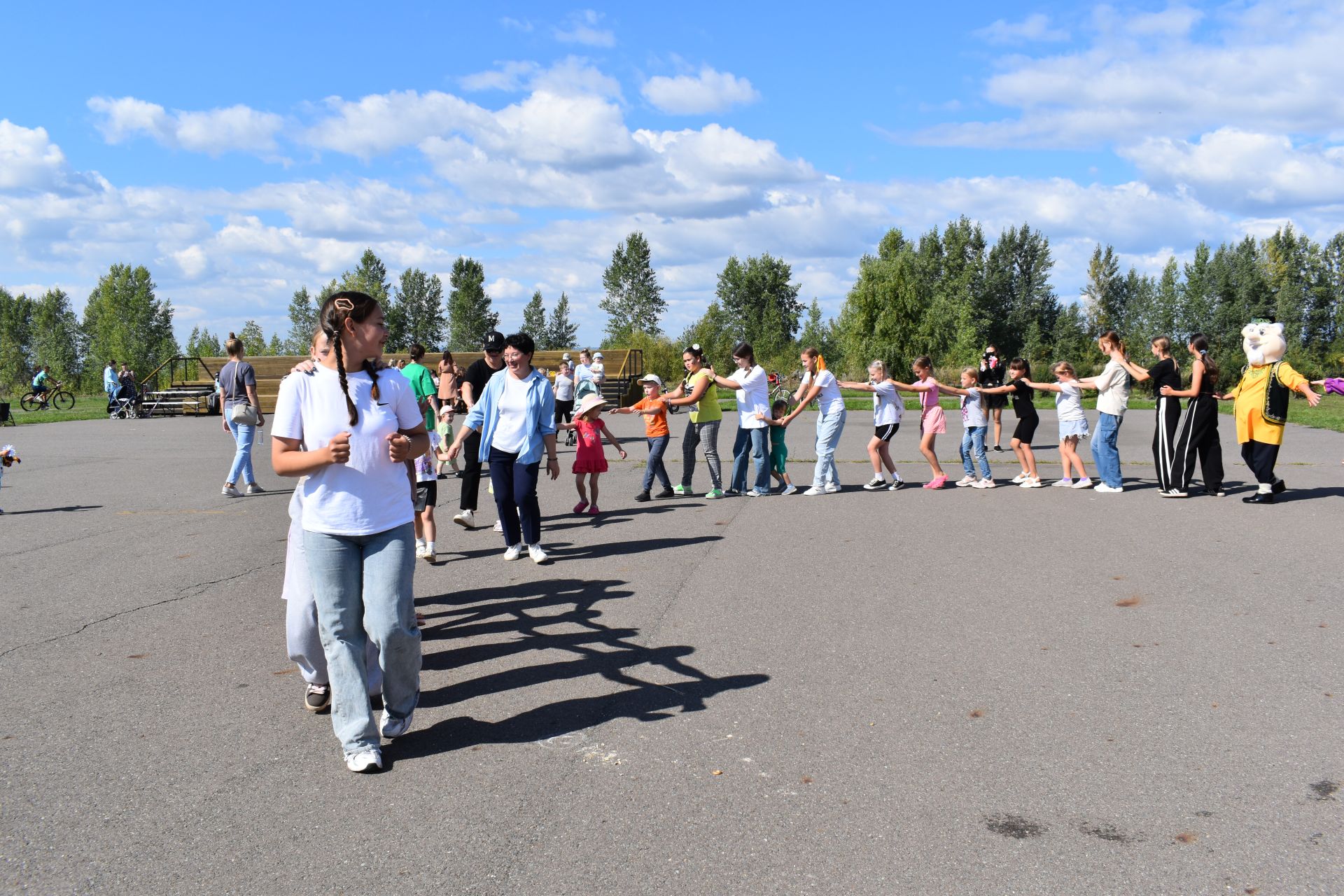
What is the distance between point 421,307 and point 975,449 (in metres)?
97.7

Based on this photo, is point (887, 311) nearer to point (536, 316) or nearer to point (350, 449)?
point (536, 316)

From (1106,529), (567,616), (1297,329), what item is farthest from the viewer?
(1297,329)

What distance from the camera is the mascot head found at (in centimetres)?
1090

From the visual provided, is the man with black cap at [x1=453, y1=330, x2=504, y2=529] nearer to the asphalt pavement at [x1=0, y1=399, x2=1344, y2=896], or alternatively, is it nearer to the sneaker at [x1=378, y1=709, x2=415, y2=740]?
the asphalt pavement at [x1=0, y1=399, x2=1344, y2=896]

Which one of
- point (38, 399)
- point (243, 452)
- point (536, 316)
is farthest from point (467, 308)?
point (243, 452)

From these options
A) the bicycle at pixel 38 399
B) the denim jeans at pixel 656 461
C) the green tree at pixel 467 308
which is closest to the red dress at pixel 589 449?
the denim jeans at pixel 656 461

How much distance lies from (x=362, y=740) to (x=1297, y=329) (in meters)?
99.0

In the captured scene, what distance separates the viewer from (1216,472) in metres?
11.5

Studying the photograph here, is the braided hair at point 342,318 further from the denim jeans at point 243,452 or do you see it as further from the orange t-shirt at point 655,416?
the denim jeans at point 243,452

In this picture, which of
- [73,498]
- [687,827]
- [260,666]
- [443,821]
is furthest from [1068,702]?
[73,498]

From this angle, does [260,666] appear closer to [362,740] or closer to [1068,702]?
[362,740]

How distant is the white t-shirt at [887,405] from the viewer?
12602 mm

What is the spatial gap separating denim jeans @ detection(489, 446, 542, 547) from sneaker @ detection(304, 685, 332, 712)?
351 centimetres

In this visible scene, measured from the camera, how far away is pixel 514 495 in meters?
8.30
